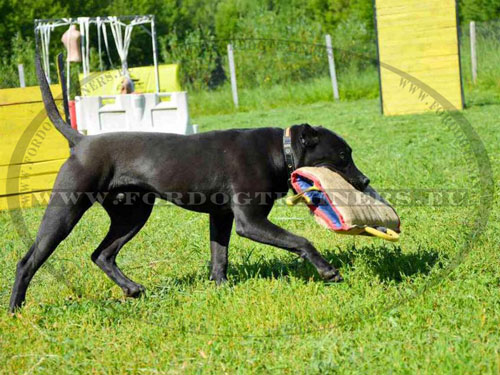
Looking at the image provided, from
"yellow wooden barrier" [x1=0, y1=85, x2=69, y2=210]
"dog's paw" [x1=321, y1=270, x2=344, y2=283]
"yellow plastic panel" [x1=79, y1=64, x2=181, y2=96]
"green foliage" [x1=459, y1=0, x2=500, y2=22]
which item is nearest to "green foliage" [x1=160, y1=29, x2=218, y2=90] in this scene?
"yellow plastic panel" [x1=79, y1=64, x2=181, y2=96]

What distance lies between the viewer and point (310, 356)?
3090 mm

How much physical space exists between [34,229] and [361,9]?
2815cm

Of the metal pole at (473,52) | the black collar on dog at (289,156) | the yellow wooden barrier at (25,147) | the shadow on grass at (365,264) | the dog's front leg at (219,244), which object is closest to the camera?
the black collar on dog at (289,156)

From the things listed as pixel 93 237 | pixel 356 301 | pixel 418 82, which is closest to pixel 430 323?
pixel 356 301

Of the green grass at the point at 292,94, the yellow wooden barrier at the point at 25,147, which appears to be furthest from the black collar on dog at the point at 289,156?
the green grass at the point at 292,94

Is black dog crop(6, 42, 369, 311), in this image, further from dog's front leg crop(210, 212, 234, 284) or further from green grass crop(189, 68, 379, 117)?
green grass crop(189, 68, 379, 117)

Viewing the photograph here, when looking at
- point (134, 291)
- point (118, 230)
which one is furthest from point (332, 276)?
point (118, 230)

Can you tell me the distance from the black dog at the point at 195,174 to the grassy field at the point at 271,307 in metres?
0.31

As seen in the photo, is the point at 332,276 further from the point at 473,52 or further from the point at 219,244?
the point at 473,52

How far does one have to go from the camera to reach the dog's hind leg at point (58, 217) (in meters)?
3.98

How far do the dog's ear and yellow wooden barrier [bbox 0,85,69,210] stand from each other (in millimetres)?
3984

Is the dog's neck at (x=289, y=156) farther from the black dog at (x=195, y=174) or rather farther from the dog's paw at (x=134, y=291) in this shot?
the dog's paw at (x=134, y=291)

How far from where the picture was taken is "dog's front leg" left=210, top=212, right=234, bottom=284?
4523 millimetres

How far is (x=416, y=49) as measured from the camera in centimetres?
1375
